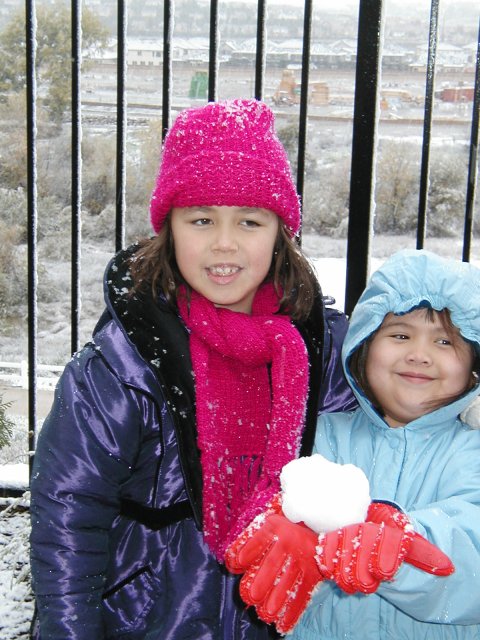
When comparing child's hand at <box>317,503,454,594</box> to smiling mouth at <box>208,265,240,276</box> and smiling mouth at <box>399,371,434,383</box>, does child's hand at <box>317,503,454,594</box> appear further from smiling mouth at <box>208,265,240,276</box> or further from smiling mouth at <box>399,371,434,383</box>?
smiling mouth at <box>208,265,240,276</box>

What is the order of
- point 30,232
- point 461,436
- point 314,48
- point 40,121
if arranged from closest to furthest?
point 461,436 < point 30,232 < point 314,48 < point 40,121

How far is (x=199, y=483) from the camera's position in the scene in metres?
1.62

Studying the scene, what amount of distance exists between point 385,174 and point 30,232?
2708 millimetres

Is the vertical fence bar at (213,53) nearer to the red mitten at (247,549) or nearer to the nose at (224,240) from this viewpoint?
the nose at (224,240)

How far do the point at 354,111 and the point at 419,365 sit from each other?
813mm

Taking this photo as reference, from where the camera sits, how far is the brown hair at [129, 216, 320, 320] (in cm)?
171

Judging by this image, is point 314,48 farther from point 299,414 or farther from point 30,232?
point 299,414

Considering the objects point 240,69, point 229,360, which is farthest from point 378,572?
point 240,69

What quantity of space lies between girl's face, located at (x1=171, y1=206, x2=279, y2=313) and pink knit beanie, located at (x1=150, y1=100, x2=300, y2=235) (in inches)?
1.4

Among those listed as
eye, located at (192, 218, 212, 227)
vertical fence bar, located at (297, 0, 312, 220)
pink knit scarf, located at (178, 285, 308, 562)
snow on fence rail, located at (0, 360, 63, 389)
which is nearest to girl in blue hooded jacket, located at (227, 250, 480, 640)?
pink knit scarf, located at (178, 285, 308, 562)

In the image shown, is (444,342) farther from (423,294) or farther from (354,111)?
(354,111)

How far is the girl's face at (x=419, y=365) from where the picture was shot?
1595 mm

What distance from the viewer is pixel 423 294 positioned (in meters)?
1.58

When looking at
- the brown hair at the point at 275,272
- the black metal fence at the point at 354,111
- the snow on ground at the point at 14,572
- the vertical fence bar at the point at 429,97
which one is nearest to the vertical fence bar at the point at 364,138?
the black metal fence at the point at 354,111
